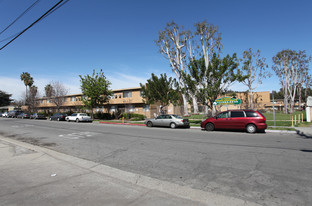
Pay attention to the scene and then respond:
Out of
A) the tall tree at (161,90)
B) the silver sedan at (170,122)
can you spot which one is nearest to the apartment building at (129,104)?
the tall tree at (161,90)

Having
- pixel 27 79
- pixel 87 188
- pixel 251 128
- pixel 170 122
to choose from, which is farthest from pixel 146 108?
pixel 27 79

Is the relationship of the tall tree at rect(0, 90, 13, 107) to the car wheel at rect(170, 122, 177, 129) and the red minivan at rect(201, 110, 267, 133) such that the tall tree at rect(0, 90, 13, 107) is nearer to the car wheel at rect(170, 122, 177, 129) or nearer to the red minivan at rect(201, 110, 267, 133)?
the car wheel at rect(170, 122, 177, 129)

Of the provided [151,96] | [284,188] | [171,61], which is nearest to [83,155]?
[284,188]

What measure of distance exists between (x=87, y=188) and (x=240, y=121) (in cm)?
1173

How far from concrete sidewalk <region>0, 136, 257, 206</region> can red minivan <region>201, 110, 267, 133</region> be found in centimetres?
1040

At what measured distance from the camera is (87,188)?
3893 mm

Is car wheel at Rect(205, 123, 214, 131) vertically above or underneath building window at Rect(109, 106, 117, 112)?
underneath

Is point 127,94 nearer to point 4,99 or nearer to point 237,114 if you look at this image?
point 237,114

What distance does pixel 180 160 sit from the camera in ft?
19.7

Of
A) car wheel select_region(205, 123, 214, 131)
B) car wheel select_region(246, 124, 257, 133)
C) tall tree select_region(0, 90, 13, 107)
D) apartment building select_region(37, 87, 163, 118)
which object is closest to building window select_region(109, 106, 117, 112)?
apartment building select_region(37, 87, 163, 118)

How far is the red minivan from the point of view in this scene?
12.3 metres

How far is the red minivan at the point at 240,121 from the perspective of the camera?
12.3m

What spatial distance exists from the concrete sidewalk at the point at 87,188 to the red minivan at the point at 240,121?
1040 cm

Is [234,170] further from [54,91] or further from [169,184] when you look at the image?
[54,91]
